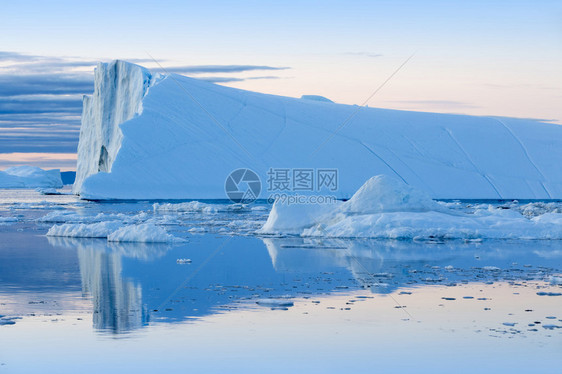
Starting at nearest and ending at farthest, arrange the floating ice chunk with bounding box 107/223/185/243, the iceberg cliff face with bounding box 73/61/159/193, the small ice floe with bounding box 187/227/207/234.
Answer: the floating ice chunk with bounding box 107/223/185/243
the small ice floe with bounding box 187/227/207/234
the iceberg cliff face with bounding box 73/61/159/193

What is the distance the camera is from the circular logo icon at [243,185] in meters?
26.6

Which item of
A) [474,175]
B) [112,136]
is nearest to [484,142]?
[474,175]

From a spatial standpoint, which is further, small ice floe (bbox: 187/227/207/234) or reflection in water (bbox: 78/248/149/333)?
small ice floe (bbox: 187/227/207/234)

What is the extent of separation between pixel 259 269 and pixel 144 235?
154 inches

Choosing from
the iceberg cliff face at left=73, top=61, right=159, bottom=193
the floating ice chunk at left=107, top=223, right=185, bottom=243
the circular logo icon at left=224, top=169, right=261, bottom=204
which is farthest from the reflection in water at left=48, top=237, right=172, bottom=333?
the iceberg cliff face at left=73, top=61, right=159, bottom=193

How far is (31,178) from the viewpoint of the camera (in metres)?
68.4

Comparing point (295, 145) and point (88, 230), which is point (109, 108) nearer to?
point (295, 145)

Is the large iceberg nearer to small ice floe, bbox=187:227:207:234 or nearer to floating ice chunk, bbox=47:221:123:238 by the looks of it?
small ice floe, bbox=187:227:207:234

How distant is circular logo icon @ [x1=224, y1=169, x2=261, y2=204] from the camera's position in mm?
26562

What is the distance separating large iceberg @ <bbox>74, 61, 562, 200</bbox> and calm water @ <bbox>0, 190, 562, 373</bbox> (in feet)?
49.2

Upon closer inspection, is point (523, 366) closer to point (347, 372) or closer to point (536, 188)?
point (347, 372)

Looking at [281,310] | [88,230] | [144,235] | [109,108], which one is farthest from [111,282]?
[109,108]

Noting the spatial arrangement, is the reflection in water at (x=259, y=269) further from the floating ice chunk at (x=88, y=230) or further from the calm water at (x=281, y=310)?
the floating ice chunk at (x=88, y=230)

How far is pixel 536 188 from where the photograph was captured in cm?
2814
